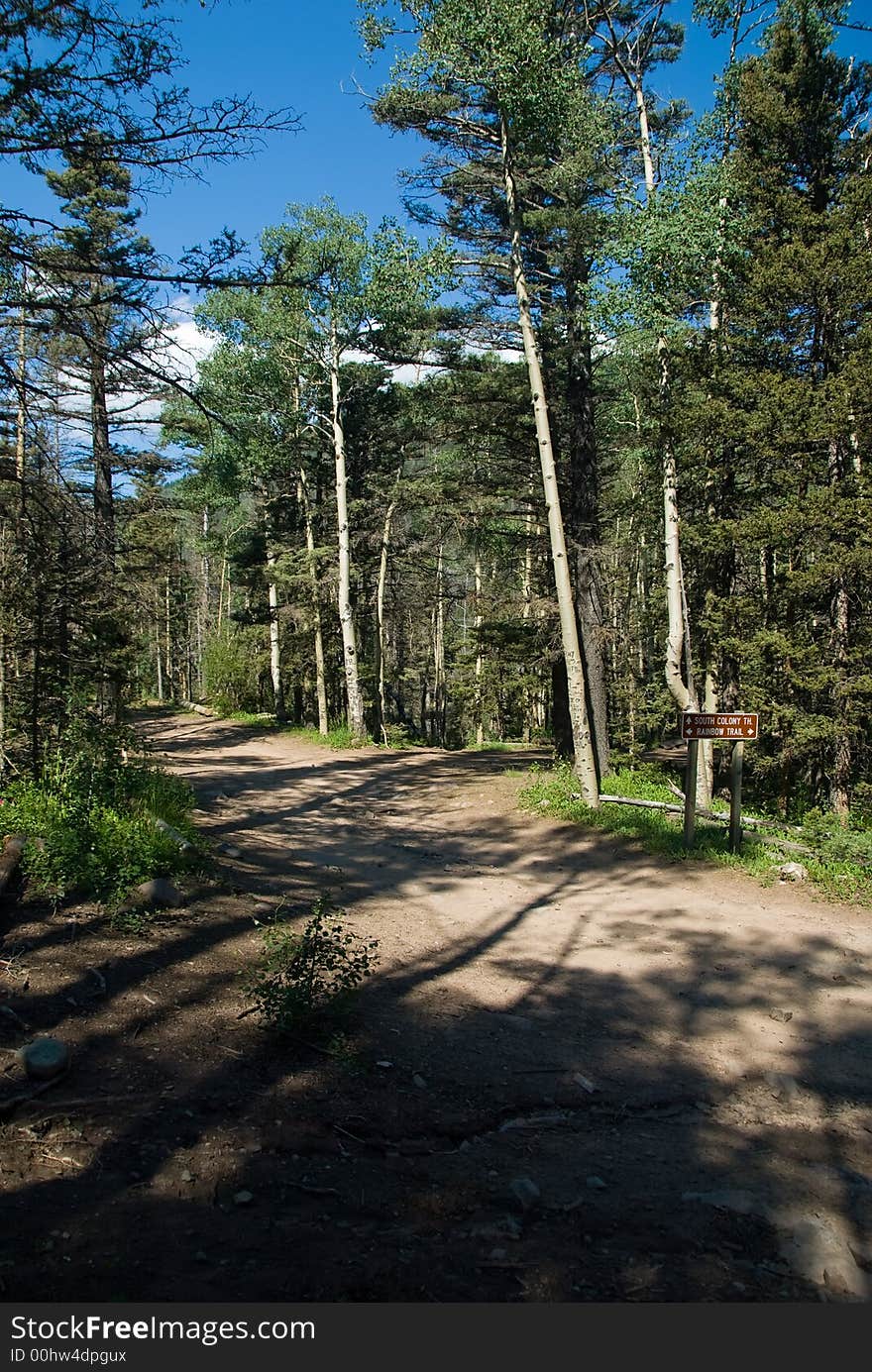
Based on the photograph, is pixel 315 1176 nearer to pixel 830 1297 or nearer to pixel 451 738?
pixel 830 1297

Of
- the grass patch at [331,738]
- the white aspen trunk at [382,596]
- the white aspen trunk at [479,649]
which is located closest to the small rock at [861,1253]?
the white aspen trunk at [479,649]

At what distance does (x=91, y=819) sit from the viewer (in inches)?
268

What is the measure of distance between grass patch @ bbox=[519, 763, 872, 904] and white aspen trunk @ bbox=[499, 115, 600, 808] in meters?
0.48

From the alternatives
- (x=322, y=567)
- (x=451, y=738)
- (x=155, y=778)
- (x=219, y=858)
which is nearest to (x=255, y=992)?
(x=219, y=858)

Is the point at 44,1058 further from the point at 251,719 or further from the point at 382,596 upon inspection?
the point at 251,719

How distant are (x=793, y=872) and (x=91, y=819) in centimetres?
756

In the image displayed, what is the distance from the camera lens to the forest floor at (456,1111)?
300 cm

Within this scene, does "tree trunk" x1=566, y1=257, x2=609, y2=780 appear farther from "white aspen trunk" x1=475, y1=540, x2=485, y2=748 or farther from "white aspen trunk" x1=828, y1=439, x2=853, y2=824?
"white aspen trunk" x1=828, y1=439, x2=853, y2=824

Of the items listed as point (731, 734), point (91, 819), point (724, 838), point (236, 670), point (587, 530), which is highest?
point (587, 530)

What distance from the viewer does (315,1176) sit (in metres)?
3.51

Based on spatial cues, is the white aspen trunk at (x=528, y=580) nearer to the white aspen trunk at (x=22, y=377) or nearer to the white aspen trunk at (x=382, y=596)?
the white aspen trunk at (x=382, y=596)

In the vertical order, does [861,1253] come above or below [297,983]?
below

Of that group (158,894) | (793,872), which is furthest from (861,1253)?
(793,872)

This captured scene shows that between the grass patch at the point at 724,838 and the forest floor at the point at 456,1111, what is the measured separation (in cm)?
86
